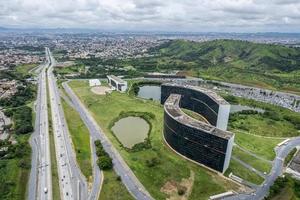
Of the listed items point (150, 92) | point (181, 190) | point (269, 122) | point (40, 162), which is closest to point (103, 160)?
point (40, 162)

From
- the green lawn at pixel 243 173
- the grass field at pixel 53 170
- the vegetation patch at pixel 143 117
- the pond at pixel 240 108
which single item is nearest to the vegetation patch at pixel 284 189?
the green lawn at pixel 243 173

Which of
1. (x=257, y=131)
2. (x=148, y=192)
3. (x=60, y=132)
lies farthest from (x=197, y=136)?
(x=60, y=132)

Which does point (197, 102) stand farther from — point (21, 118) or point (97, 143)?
point (21, 118)

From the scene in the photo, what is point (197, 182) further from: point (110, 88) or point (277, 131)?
point (110, 88)

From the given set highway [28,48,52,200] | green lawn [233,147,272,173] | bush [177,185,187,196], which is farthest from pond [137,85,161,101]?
bush [177,185,187,196]

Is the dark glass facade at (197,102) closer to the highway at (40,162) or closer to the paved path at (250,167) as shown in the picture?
the paved path at (250,167)

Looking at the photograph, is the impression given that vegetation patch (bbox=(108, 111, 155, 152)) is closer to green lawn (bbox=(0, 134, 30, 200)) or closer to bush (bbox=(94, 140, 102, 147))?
bush (bbox=(94, 140, 102, 147))
